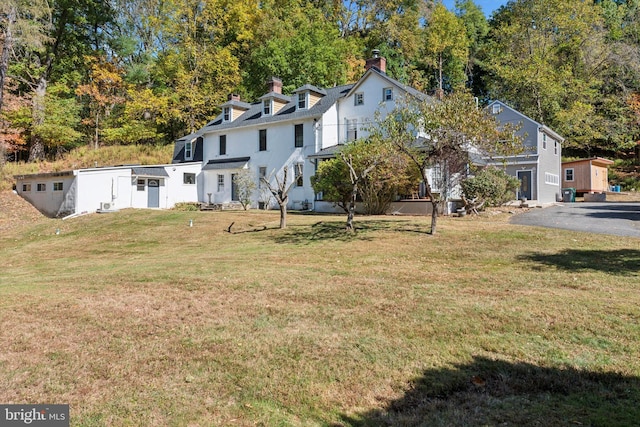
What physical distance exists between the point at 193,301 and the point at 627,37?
57.8 metres

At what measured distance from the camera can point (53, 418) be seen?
3.62 metres

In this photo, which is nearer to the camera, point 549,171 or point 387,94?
point 387,94

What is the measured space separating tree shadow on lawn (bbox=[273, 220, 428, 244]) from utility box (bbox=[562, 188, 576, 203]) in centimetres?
2193

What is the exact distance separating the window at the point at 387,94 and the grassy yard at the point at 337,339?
51.3ft

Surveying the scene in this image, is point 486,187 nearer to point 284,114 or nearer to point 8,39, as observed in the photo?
point 284,114

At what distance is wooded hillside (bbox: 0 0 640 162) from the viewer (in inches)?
1412

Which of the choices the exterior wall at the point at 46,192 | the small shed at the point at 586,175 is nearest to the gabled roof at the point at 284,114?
the exterior wall at the point at 46,192

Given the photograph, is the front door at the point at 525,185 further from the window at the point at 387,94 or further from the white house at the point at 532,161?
the window at the point at 387,94

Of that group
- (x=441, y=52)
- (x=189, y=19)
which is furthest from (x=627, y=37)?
(x=189, y=19)

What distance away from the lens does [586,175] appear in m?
33.5

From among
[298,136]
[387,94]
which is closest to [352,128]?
[387,94]

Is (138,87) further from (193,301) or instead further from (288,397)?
(288,397)

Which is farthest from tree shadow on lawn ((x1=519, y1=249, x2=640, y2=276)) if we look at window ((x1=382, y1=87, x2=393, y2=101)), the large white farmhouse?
window ((x1=382, y1=87, x2=393, y2=101))

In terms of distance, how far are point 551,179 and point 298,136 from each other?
1947cm
